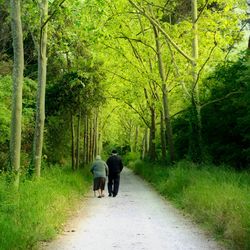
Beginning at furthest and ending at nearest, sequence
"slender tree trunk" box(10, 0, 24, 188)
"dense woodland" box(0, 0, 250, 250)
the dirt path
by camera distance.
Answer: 1. "slender tree trunk" box(10, 0, 24, 188)
2. "dense woodland" box(0, 0, 250, 250)
3. the dirt path

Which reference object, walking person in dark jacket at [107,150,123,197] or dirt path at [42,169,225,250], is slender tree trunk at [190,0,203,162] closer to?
walking person in dark jacket at [107,150,123,197]

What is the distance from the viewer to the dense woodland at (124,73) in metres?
15.7

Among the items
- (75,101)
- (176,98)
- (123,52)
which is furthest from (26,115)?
(176,98)

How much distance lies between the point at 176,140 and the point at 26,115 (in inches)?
456

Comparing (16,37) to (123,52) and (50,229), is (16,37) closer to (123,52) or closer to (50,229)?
(50,229)

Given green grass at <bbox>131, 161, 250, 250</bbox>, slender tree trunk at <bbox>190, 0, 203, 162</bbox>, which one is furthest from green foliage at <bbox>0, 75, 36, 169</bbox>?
slender tree trunk at <bbox>190, 0, 203, 162</bbox>

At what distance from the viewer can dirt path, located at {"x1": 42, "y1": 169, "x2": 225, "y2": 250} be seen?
9586 millimetres

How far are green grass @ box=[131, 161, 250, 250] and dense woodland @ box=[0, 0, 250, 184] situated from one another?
3.97m

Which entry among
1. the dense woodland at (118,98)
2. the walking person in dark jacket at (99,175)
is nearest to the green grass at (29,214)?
the dense woodland at (118,98)

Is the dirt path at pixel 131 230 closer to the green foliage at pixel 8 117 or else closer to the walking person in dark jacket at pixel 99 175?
the walking person in dark jacket at pixel 99 175

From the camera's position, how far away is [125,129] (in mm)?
73125

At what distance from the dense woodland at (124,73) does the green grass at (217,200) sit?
156 inches

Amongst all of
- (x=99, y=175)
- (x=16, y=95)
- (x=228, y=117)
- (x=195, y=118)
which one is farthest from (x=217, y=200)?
(x=228, y=117)

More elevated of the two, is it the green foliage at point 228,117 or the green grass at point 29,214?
the green foliage at point 228,117
